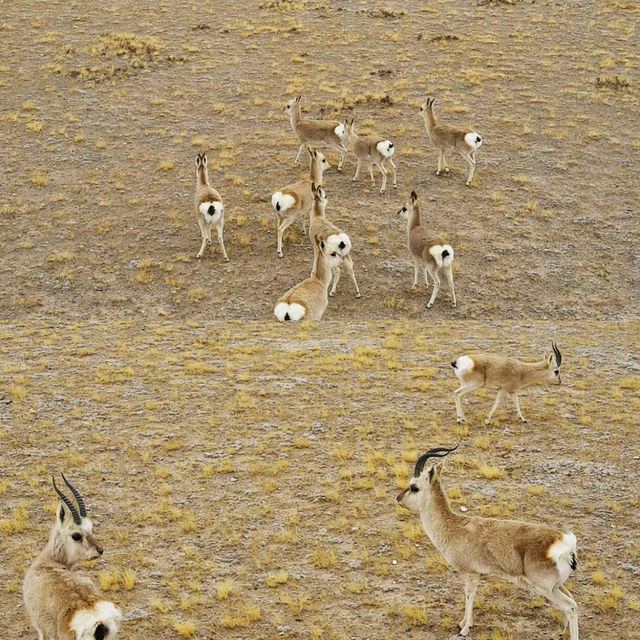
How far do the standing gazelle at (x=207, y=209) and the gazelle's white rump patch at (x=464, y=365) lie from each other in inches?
343

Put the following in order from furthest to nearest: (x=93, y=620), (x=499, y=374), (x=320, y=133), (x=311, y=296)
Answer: (x=320, y=133) < (x=311, y=296) < (x=499, y=374) < (x=93, y=620)

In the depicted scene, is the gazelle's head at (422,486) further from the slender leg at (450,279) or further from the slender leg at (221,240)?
the slender leg at (221,240)

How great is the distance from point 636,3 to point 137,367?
37278mm

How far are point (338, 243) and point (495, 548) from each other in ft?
34.8

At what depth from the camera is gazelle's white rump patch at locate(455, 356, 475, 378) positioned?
12.5 metres

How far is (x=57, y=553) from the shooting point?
318 inches

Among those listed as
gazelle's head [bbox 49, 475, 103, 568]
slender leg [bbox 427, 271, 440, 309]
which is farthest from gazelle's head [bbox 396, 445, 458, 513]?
slender leg [bbox 427, 271, 440, 309]

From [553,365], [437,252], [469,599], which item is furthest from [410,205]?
[469,599]

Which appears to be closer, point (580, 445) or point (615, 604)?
point (615, 604)

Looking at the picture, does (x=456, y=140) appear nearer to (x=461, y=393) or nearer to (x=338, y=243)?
(x=338, y=243)

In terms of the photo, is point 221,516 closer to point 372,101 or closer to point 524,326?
point 524,326

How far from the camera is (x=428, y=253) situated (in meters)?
17.9

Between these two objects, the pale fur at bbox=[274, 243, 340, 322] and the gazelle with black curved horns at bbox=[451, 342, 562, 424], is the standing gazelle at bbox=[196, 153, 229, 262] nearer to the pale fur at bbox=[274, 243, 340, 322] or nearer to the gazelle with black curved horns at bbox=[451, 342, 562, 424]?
the pale fur at bbox=[274, 243, 340, 322]

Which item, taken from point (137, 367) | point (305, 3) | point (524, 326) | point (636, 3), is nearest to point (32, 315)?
point (137, 367)
